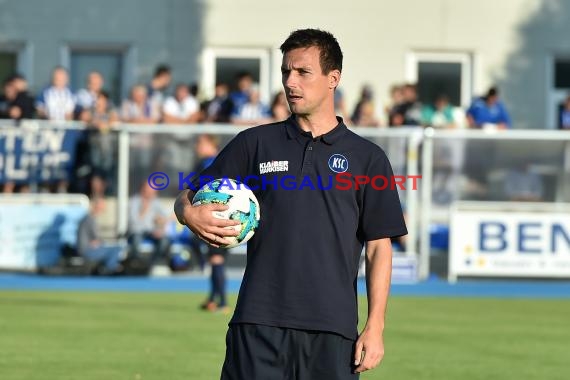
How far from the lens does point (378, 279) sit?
223 inches

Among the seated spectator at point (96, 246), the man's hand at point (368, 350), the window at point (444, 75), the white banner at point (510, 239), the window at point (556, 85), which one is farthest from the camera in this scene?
the window at point (444, 75)

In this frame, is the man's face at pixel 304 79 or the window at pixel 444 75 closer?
the man's face at pixel 304 79

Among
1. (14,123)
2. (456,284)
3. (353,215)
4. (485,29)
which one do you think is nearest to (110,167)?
(14,123)

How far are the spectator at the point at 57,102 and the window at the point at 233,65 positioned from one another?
673 cm

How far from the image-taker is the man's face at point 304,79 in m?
5.66

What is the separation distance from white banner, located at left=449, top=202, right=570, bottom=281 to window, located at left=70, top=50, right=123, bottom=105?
9.55 meters

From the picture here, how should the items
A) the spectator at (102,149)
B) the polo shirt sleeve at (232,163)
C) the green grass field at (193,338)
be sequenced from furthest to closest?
1. the spectator at (102,149)
2. the green grass field at (193,338)
3. the polo shirt sleeve at (232,163)

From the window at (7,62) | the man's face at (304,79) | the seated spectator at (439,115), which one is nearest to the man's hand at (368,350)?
the man's face at (304,79)

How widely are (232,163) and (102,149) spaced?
1625 cm

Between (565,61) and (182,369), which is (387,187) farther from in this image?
(565,61)

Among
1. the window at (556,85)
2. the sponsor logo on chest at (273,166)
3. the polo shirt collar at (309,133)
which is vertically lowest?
the sponsor logo on chest at (273,166)

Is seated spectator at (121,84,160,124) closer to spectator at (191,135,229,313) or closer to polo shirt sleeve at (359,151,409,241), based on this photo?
spectator at (191,135,229,313)

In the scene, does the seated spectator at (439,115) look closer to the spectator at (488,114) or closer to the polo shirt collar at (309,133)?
the spectator at (488,114)

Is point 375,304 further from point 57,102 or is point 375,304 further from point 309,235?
point 57,102
